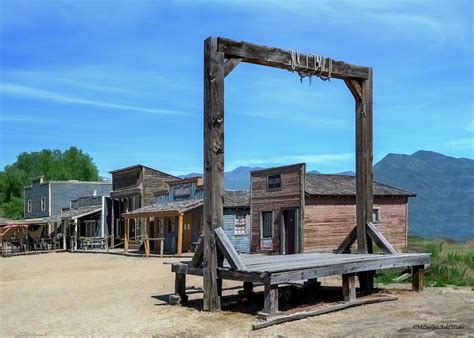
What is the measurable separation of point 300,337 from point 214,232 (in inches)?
100

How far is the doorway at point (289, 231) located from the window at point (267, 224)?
0.92 m

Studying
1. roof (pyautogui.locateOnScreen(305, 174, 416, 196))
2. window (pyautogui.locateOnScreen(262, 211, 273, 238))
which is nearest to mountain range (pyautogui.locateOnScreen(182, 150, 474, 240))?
roof (pyautogui.locateOnScreen(305, 174, 416, 196))

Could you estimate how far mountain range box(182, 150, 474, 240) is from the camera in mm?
74688

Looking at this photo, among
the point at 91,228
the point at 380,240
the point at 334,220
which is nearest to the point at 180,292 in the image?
the point at 380,240

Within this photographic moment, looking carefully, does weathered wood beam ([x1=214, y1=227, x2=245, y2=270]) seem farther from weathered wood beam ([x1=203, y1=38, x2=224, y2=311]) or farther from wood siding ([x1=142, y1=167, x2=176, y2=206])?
→ wood siding ([x1=142, y1=167, x2=176, y2=206])

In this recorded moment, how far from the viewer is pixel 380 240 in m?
10.5

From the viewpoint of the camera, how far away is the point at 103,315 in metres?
9.09

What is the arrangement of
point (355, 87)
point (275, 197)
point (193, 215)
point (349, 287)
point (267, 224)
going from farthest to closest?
point (193, 215), point (267, 224), point (275, 197), point (355, 87), point (349, 287)

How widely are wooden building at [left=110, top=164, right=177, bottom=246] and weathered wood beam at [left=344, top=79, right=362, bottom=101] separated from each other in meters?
24.7

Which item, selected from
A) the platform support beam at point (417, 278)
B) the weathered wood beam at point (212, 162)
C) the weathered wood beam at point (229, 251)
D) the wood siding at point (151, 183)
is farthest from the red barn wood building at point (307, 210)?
the weathered wood beam at point (229, 251)

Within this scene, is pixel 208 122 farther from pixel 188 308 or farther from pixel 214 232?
pixel 188 308

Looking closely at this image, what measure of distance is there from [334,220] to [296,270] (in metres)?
19.3

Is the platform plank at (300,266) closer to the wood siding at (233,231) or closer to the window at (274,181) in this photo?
the window at (274,181)

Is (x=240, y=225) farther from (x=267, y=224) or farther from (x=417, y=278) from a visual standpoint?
(x=417, y=278)
